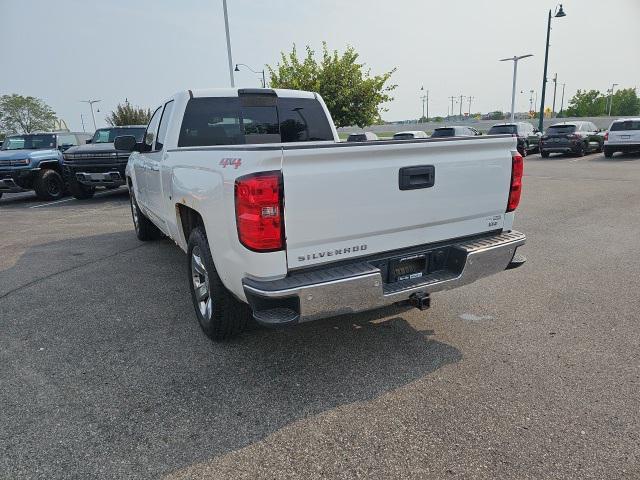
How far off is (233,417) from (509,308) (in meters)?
2.72

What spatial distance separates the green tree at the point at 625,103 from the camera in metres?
97.8

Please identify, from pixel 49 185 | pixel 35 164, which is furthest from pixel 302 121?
pixel 49 185

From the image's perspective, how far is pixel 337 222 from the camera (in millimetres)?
2748

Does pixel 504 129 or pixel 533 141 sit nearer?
pixel 504 129

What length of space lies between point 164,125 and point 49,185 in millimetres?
9762

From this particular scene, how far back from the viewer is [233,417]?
2656mm

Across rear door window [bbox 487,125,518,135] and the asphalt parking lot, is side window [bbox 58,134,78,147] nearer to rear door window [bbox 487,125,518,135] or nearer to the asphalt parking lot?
the asphalt parking lot

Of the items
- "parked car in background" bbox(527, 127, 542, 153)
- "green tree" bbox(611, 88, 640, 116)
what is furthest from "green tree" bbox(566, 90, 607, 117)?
"parked car in background" bbox(527, 127, 542, 153)

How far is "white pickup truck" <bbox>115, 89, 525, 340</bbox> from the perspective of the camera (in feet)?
8.46

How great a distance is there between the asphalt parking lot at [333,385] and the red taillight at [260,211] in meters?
1.02

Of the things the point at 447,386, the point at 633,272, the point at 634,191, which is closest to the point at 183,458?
the point at 447,386

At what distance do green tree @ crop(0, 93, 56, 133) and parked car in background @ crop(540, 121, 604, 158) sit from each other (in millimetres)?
108229

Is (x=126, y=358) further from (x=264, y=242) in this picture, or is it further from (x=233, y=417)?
(x=264, y=242)

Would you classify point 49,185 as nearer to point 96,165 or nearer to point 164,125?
point 96,165
